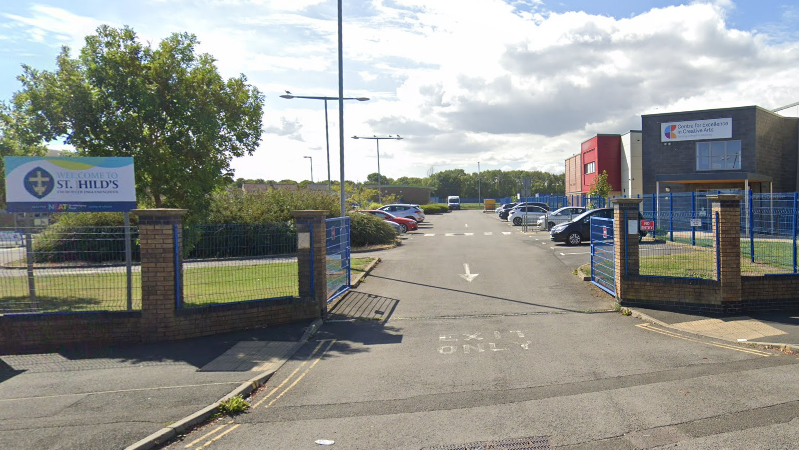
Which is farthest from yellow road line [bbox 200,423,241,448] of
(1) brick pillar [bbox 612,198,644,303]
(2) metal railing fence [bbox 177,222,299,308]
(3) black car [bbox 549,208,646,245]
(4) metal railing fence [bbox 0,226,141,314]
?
(3) black car [bbox 549,208,646,245]

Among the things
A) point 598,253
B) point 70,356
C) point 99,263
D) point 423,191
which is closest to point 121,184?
point 99,263

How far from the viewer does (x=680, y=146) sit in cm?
3638

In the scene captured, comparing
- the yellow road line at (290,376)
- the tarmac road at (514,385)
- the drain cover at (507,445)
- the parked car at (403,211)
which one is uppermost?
the parked car at (403,211)

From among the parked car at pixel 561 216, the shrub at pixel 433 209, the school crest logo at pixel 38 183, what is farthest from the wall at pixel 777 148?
the shrub at pixel 433 209

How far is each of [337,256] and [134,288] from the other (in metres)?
4.58

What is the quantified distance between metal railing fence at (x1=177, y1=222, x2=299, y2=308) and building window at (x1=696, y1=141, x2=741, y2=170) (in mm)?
33557

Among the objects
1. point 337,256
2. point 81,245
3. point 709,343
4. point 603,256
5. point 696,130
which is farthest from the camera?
point 696,130

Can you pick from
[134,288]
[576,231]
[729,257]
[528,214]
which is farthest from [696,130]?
[134,288]

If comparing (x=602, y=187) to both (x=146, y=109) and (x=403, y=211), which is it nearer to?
(x=403, y=211)

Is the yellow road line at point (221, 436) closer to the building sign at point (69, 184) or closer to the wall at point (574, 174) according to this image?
the building sign at point (69, 184)

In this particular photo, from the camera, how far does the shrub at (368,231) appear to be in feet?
82.7

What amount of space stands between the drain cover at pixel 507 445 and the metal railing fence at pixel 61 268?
22.9 feet

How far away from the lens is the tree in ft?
37.4

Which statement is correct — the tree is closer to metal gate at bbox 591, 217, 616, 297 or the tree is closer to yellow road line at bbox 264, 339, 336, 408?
yellow road line at bbox 264, 339, 336, 408
